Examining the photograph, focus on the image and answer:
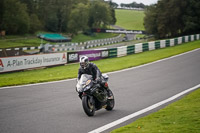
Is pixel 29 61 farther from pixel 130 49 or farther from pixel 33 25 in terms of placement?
pixel 33 25

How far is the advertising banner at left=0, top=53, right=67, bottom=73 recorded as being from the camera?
23406mm

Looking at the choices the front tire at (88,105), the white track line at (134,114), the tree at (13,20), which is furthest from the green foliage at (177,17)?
the front tire at (88,105)

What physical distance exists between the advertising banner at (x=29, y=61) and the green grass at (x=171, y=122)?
53.4ft

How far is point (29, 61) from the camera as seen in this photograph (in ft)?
82.2

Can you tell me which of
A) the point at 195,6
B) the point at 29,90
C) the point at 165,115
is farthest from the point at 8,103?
the point at 195,6

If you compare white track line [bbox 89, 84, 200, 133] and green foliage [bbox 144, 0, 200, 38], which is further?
green foliage [bbox 144, 0, 200, 38]

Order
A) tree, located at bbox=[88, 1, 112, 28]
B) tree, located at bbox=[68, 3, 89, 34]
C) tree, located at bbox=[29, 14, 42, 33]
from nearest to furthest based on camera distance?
tree, located at bbox=[29, 14, 42, 33] → tree, located at bbox=[68, 3, 89, 34] → tree, located at bbox=[88, 1, 112, 28]

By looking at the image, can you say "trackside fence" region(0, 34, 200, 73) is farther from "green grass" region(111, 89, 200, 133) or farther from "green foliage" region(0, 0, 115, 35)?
"green foliage" region(0, 0, 115, 35)

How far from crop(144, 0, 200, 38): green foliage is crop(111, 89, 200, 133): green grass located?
5632 cm

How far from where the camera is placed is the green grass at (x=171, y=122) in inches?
283

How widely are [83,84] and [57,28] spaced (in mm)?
74704

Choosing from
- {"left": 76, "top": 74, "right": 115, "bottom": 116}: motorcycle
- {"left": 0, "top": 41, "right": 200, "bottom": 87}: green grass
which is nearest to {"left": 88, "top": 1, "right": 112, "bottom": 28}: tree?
{"left": 0, "top": 41, "right": 200, "bottom": 87}: green grass

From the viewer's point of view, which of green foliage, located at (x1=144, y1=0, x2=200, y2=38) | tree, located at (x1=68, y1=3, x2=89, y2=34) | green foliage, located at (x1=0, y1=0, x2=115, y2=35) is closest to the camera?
green foliage, located at (x1=144, y1=0, x2=200, y2=38)

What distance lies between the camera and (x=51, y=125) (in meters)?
8.31
